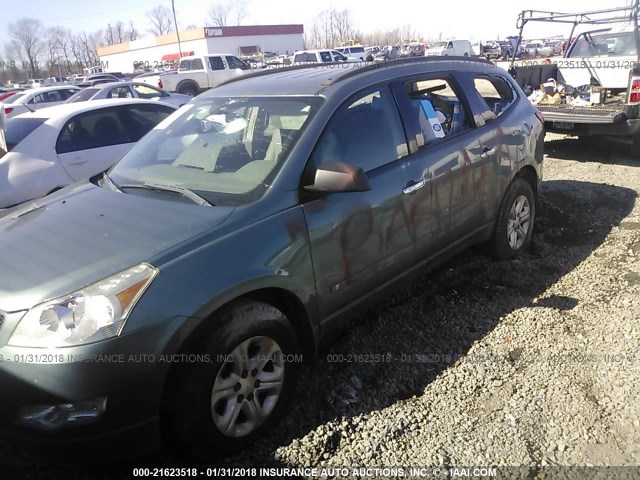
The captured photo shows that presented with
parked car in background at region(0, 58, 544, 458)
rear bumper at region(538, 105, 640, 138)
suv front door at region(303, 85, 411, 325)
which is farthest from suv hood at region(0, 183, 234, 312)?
rear bumper at region(538, 105, 640, 138)

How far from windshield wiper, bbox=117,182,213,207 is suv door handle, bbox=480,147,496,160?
2283 millimetres

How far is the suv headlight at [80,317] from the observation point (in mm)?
2027

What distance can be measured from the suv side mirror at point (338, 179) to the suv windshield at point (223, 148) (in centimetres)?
27

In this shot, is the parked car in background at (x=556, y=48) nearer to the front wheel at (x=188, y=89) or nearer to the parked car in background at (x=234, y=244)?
the front wheel at (x=188, y=89)

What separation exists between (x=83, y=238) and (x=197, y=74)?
23352 mm

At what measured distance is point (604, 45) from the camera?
9.16 meters

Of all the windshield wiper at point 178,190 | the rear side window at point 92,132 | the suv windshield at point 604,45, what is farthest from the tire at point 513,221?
the suv windshield at point 604,45

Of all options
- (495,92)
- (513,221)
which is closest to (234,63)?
(495,92)

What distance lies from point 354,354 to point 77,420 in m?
1.74

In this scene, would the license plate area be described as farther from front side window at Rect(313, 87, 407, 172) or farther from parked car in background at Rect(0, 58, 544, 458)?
front side window at Rect(313, 87, 407, 172)

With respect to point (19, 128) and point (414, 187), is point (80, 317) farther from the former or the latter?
point (19, 128)

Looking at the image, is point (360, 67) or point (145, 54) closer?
point (360, 67)

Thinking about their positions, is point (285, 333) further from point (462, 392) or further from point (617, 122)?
point (617, 122)

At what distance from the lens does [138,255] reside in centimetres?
224
